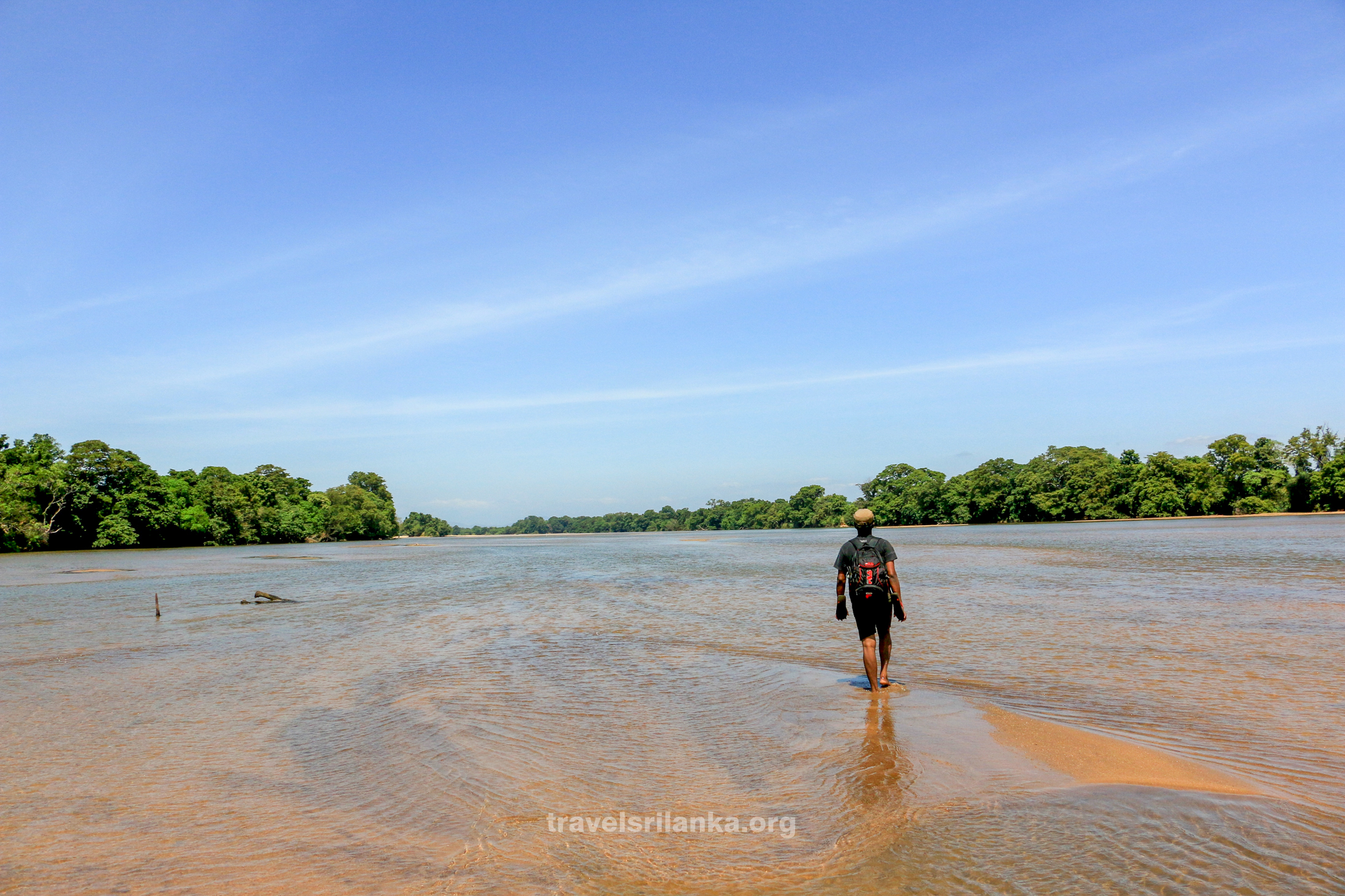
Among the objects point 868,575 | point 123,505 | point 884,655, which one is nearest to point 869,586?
point 868,575

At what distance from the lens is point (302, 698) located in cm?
1009

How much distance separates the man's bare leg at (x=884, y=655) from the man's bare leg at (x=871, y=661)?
19 cm

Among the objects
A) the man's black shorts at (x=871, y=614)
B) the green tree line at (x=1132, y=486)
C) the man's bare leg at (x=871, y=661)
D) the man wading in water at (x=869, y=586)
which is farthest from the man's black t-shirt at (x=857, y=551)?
the green tree line at (x=1132, y=486)

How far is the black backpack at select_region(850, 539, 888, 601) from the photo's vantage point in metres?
8.69

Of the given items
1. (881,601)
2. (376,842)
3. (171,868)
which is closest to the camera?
(171,868)

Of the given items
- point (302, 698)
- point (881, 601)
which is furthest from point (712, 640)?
point (302, 698)

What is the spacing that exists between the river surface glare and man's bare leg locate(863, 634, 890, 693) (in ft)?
1.42

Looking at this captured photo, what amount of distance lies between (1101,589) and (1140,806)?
56.8 ft

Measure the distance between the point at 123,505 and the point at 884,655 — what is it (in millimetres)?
91241

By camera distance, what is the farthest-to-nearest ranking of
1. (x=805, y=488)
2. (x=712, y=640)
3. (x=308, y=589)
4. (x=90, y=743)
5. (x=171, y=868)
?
(x=805, y=488) < (x=308, y=589) < (x=712, y=640) < (x=90, y=743) < (x=171, y=868)

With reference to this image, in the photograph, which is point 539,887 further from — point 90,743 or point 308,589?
point 308,589

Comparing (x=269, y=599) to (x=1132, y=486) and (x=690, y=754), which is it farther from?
(x=1132, y=486)

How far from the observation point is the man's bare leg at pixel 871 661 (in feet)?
29.1

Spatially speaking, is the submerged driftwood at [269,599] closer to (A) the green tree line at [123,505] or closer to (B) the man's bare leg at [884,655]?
(B) the man's bare leg at [884,655]
